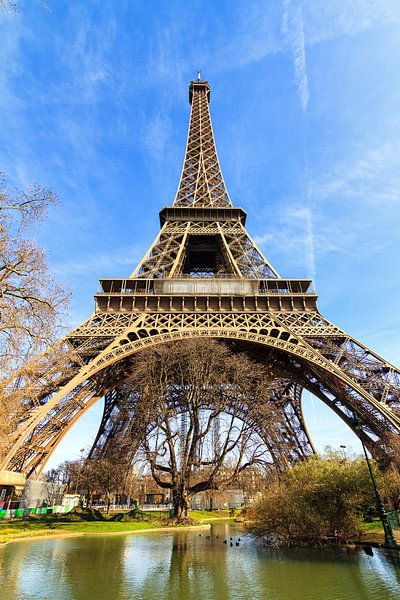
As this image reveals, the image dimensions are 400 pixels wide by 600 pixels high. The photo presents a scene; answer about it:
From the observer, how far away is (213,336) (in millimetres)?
22094

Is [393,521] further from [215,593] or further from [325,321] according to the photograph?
[325,321]

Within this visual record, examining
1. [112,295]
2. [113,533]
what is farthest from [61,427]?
[112,295]

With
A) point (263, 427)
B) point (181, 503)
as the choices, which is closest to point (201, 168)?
point (263, 427)

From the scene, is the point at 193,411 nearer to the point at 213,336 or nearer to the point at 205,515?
the point at 213,336

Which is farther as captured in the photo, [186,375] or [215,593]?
[186,375]

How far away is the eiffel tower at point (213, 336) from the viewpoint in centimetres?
1867

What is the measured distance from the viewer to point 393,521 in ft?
45.1

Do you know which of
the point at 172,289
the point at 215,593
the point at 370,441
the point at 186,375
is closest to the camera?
the point at 215,593

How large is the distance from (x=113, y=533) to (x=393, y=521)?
1204 cm

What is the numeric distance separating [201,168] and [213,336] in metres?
24.9

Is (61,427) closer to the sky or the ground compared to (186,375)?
closer to the ground

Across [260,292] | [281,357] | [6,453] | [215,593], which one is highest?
[260,292]

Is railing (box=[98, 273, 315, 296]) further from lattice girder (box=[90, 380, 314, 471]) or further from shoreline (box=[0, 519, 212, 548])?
shoreline (box=[0, 519, 212, 548])

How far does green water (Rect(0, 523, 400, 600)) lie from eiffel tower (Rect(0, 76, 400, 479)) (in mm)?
4751
